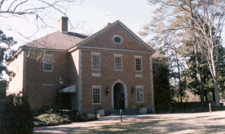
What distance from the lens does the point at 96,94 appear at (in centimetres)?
2291

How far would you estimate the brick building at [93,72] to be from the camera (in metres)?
22.1

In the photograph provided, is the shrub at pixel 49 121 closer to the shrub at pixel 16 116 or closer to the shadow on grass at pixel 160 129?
the shadow on grass at pixel 160 129

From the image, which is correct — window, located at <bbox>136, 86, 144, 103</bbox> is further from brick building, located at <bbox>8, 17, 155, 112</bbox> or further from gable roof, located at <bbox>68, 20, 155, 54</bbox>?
gable roof, located at <bbox>68, 20, 155, 54</bbox>

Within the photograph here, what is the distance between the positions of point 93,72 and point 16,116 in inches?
513

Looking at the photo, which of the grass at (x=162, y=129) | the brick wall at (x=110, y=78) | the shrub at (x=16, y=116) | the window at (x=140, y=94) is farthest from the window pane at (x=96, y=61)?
the shrub at (x=16, y=116)

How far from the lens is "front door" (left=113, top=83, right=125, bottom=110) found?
2502cm

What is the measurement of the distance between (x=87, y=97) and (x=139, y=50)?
815 cm

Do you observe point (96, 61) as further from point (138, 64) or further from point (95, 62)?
point (138, 64)

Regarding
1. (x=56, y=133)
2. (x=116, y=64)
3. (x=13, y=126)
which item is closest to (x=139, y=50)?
(x=116, y=64)

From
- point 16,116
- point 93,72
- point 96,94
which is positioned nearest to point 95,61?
point 93,72

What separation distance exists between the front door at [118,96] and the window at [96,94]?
301 centimetres

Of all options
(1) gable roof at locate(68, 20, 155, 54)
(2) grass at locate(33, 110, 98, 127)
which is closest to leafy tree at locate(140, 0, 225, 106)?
(1) gable roof at locate(68, 20, 155, 54)

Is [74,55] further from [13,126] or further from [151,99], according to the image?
[13,126]

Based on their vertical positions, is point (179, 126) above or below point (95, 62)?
below
